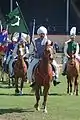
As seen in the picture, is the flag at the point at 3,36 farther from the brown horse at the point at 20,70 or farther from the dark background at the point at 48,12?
the dark background at the point at 48,12

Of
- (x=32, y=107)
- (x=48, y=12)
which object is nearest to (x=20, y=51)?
(x=32, y=107)

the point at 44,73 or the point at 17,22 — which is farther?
the point at 17,22

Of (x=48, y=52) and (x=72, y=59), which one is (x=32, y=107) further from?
(x=72, y=59)

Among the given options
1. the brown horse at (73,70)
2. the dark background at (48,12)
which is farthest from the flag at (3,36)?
the dark background at (48,12)

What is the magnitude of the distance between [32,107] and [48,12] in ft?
115

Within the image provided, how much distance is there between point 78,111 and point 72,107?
79cm

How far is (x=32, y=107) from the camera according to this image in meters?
15.1

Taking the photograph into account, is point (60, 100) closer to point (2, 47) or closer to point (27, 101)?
point (27, 101)

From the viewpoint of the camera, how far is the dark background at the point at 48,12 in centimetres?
4928

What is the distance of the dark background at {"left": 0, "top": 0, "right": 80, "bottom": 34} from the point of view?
4928 centimetres

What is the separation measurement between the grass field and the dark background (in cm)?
3002

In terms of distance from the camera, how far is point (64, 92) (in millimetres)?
19625

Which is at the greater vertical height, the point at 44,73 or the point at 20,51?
the point at 20,51

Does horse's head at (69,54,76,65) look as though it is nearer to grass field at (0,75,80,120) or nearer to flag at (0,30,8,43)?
grass field at (0,75,80,120)
